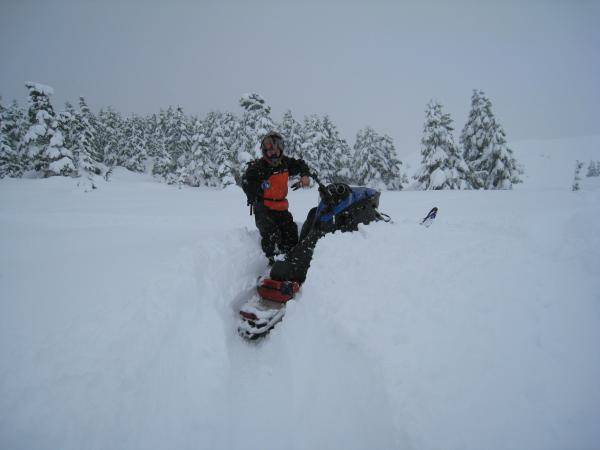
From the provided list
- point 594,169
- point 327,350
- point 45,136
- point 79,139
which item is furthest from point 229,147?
point 594,169

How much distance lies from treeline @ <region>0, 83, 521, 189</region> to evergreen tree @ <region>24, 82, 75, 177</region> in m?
0.06

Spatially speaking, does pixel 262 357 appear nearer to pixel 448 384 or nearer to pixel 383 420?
pixel 383 420

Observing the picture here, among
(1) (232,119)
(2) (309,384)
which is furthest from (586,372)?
(1) (232,119)

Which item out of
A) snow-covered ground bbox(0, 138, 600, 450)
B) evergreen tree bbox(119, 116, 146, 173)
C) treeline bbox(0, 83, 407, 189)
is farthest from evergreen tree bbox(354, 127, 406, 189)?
evergreen tree bbox(119, 116, 146, 173)

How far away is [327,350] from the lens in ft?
10.6

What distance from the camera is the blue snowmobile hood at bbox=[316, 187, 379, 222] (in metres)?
5.19

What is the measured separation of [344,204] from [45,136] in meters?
27.4

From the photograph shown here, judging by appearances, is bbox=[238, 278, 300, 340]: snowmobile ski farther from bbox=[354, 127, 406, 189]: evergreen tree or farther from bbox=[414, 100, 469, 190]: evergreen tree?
bbox=[354, 127, 406, 189]: evergreen tree

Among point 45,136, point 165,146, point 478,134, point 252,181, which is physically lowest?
point 252,181

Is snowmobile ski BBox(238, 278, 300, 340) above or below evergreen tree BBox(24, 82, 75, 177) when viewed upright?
below

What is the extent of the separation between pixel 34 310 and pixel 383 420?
11.3ft

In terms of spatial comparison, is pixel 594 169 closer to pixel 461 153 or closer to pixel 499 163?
pixel 499 163

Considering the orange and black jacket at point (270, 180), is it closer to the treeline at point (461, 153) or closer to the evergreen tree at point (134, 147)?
the treeline at point (461, 153)

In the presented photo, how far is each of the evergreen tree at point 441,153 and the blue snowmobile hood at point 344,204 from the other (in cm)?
1898
